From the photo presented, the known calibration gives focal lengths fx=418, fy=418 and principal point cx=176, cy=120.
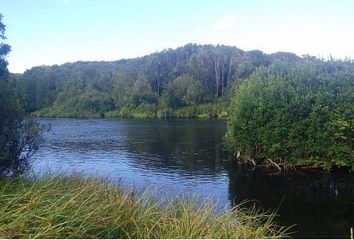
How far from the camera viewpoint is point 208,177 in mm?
30250

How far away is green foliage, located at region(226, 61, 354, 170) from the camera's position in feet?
109

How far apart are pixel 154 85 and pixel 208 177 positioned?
96.5m

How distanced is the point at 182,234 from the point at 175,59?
418 ft

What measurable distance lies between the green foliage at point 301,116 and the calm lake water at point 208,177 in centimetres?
248

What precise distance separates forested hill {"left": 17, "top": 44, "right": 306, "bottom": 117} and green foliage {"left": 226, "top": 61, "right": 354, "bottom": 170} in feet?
200

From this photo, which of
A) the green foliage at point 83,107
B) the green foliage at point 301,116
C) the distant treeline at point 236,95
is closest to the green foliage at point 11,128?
the distant treeline at point 236,95

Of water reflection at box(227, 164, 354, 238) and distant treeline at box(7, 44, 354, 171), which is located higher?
distant treeline at box(7, 44, 354, 171)

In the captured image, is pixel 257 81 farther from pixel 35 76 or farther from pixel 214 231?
pixel 35 76

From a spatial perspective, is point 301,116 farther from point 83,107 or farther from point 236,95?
point 83,107

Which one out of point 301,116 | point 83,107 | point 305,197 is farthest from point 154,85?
point 305,197

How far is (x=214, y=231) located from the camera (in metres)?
8.52

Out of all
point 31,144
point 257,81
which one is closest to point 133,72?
point 257,81

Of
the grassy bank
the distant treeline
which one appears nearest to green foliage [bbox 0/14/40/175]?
the distant treeline

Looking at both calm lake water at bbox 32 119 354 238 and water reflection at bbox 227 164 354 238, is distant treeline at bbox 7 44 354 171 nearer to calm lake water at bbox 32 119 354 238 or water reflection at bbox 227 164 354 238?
calm lake water at bbox 32 119 354 238
